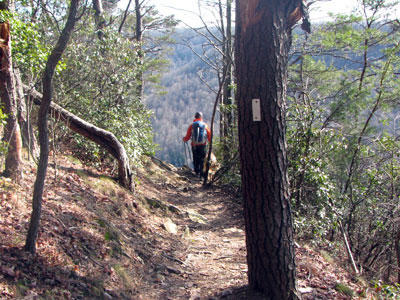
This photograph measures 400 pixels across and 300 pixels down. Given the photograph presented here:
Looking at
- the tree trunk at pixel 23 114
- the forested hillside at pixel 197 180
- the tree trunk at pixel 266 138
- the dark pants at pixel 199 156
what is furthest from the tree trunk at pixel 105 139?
the dark pants at pixel 199 156

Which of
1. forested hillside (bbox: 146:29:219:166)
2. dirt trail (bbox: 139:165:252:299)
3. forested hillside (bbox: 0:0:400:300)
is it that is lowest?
dirt trail (bbox: 139:165:252:299)

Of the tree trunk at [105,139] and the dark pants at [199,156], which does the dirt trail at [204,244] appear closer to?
the tree trunk at [105,139]

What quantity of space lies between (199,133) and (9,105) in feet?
22.9

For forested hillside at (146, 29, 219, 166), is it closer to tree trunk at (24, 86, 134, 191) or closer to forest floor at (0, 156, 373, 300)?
tree trunk at (24, 86, 134, 191)

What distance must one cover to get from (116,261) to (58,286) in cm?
105

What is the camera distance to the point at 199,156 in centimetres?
1120

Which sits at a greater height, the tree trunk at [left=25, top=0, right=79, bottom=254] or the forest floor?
the tree trunk at [left=25, top=0, right=79, bottom=254]

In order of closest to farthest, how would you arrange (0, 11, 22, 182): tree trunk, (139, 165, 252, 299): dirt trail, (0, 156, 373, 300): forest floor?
1. (0, 156, 373, 300): forest floor
2. (139, 165, 252, 299): dirt trail
3. (0, 11, 22, 182): tree trunk

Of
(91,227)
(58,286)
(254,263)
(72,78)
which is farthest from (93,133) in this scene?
(254,263)

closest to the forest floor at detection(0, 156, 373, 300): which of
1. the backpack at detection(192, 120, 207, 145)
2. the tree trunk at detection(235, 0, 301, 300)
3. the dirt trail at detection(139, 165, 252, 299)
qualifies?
the dirt trail at detection(139, 165, 252, 299)

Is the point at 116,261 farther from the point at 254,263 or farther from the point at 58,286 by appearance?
the point at 254,263

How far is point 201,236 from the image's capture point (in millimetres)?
6023

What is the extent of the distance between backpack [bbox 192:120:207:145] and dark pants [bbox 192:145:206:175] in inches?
7.5

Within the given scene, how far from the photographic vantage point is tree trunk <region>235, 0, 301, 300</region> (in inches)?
124
